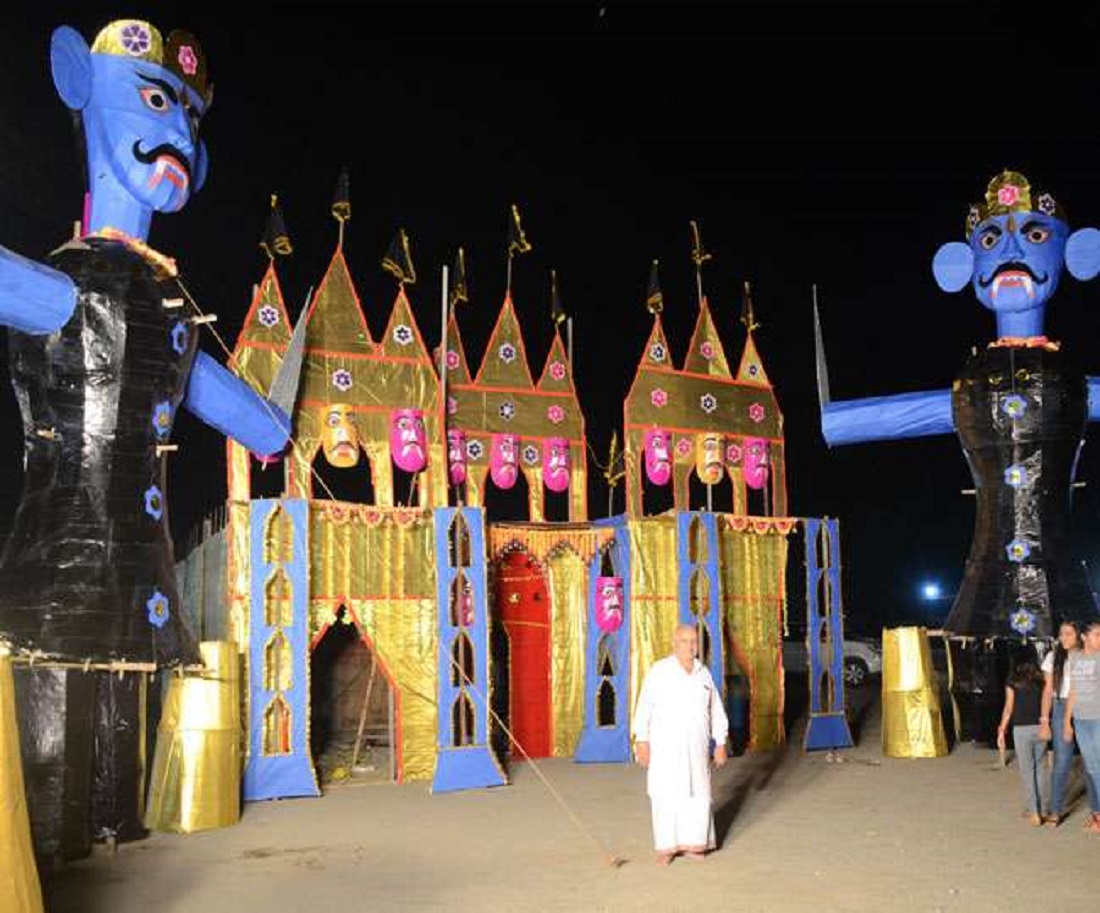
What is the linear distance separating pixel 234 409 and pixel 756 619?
6177mm

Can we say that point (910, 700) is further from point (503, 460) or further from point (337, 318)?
point (337, 318)

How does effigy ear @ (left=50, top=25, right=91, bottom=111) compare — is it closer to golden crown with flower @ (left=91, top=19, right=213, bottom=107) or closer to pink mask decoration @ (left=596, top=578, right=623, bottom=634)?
golden crown with flower @ (left=91, top=19, right=213, bottom=107)

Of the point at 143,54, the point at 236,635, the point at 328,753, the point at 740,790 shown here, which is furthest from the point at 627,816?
the point at 143,54

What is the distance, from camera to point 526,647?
41.0 ft

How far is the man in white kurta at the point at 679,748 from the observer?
6.94 metres

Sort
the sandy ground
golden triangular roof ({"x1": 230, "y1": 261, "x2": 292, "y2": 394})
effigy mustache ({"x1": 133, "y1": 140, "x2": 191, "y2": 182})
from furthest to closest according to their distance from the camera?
golden triangular roof ({"x1": 230, "y1": 261, "x2": 292, "y2": 394})
effigy mustache ({"x1": 133, "y1": 140, "x2": 191, "y2": 182})
the sandy ground

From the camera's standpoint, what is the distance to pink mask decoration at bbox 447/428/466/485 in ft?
36.6

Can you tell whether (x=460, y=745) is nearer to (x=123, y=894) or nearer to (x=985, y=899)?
(x=123, y=894)

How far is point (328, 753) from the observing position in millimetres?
12578

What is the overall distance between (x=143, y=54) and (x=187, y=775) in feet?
16.5

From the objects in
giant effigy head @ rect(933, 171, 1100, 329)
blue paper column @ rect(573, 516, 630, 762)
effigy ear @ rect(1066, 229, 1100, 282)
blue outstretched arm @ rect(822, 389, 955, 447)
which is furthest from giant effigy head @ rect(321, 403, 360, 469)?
effigy ear @ rect(1066, 229, 1100, 282)

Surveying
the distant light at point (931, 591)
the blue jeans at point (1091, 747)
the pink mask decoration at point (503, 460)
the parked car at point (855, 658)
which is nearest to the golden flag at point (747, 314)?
the pink mask decoration at point (503, 460)

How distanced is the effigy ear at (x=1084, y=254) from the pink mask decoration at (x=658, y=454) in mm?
4224

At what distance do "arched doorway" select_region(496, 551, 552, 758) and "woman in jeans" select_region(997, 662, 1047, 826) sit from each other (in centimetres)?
521
